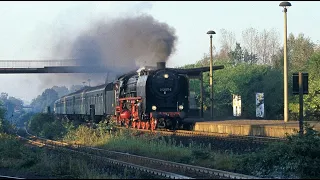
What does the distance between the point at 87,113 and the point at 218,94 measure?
42.3ft

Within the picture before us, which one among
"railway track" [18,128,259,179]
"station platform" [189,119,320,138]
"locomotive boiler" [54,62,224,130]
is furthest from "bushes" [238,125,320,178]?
"locomotive boiler" [54,62,224,130]

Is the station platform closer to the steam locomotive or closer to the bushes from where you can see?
the steam locomotive

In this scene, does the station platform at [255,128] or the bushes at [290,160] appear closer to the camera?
the bushes at [290,160]

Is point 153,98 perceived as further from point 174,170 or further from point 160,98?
point 174,170

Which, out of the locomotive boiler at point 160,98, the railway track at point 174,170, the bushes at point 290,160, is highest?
the locomotive boiler at point 160,98

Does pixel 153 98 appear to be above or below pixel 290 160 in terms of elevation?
above

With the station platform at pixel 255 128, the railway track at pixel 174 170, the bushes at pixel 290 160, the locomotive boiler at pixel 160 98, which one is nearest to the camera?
the railway track at pixel 174 170

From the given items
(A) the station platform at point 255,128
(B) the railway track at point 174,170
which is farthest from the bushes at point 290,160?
(A) the station platform at point 255,128

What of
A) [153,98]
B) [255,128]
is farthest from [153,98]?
[255,128]

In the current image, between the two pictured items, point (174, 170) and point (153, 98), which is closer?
point (174, 170)

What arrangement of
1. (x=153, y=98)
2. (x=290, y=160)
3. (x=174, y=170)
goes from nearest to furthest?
(x=290, y=160), (x=174, y=170), (x=153, y=98)

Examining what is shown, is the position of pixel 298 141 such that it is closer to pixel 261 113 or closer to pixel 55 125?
pixel 261 113

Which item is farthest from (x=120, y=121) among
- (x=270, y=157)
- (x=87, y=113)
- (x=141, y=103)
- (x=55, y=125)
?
(x=270, y=157)

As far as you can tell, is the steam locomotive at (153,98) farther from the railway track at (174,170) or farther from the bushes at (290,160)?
the bushes at (290,160)
